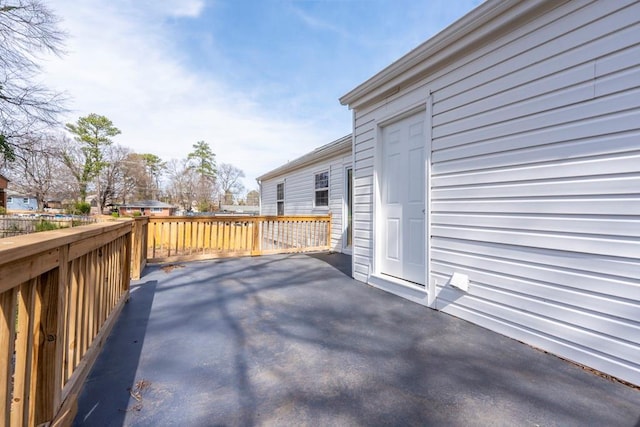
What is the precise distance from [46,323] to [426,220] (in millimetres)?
2934

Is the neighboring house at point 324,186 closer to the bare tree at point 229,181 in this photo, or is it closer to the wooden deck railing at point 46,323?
the wooden deck railing at point 46,323

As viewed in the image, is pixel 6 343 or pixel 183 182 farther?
pixel 183 182

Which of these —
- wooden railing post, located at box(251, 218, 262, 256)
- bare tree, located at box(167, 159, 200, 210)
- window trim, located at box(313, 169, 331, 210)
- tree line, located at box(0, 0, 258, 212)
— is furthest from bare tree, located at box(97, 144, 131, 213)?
wooden railing post, located at box(251, 218, 262, 256)

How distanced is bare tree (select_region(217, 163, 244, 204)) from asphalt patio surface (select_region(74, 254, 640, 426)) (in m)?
38.2

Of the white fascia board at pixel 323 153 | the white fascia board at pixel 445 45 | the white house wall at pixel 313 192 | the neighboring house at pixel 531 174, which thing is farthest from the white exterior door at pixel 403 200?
the white house wall at pixel 313 192

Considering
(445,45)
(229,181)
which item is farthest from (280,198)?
(229,181)

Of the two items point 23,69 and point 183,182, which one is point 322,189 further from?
point 183,182

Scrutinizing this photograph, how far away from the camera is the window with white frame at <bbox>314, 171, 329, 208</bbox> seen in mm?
7359

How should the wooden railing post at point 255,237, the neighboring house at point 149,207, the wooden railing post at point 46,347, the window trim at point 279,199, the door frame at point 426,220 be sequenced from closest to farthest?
1. the wooden railing post at point 46,347
2. the door frame at point 426,220
3. the wooden railing post at point 255,237
4. the window trim at point 279,199
5. the neighboring house at point 149,207

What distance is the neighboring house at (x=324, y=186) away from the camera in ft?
21.4

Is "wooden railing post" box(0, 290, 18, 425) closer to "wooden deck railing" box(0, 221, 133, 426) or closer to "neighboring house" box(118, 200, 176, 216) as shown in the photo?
"wooden deck railing" box(0, 221, 133, 426)

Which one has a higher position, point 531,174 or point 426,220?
point 531,174

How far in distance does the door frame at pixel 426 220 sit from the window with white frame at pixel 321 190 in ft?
11.4

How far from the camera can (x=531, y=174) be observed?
7.39 feet
